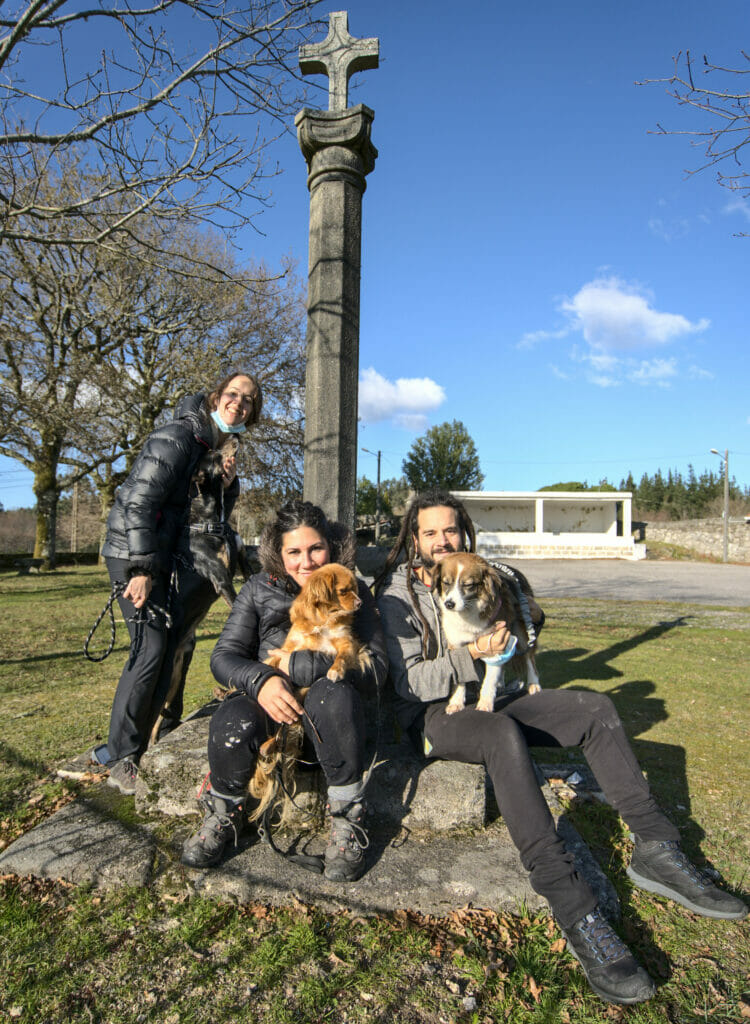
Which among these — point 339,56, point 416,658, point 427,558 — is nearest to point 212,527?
point 427,558

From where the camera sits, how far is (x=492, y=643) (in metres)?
2.88

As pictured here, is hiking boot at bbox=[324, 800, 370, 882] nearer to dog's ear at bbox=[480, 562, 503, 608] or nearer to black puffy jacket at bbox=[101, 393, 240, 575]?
dog's ear at bbox=[480, 562, 503, 608]

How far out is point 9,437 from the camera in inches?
693

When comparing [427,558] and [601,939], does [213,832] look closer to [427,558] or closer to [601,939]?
[601,939]

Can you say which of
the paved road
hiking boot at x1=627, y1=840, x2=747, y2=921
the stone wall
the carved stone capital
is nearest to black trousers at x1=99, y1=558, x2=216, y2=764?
hiking boot at x1=627, y1=840, x2=747, y2=921

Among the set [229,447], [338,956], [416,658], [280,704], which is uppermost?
[229,447]

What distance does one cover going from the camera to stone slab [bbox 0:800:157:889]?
2.40 meters

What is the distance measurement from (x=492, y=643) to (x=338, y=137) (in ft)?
11.6

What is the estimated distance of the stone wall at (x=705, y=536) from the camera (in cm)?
3562

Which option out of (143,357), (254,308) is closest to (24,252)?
(143,357)

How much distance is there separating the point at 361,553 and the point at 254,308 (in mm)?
15956

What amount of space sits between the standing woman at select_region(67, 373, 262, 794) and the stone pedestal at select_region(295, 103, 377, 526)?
101 cm

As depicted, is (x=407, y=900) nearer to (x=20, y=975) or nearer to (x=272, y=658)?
(x=272, y=658)

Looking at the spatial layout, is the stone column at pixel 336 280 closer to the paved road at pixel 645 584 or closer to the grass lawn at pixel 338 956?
the grass lawn at pixel 338 956
